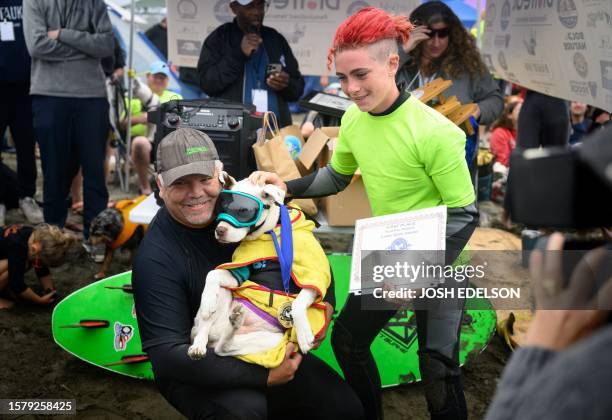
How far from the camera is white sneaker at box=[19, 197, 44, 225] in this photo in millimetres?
5617

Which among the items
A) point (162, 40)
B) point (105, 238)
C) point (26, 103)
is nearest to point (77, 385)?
point (105, 238)

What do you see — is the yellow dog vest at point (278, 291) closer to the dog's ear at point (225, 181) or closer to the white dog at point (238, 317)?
the white dog at point (238, 317)

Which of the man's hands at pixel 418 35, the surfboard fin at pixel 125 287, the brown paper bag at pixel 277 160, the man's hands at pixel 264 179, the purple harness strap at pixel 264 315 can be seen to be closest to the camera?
the purple harness strap at pixel 264 315

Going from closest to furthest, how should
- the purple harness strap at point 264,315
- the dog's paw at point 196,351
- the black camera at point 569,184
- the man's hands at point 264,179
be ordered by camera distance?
the black camera at point 569,184 → the dog's paw at point 196,351 → the purple harness strap at point 264,315 → the man's hands at point 264,179

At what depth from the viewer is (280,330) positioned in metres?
2.22

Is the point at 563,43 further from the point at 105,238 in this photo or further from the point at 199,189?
the point at 105,238

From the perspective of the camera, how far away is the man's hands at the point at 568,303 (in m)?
0.95

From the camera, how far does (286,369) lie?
2.18 metres

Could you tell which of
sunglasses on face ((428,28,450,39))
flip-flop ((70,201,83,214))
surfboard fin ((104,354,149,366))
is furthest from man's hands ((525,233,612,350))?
flip-flop ((70,201,83,214))

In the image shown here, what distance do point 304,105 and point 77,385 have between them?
230cm

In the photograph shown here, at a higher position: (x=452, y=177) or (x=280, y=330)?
(x=452, y=177)

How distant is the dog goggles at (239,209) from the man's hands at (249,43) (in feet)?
8.13

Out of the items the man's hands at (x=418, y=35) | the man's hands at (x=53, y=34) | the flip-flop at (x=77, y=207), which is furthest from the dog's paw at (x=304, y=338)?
the flip-flop at (x=77, y=207)

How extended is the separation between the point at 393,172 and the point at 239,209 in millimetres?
607
